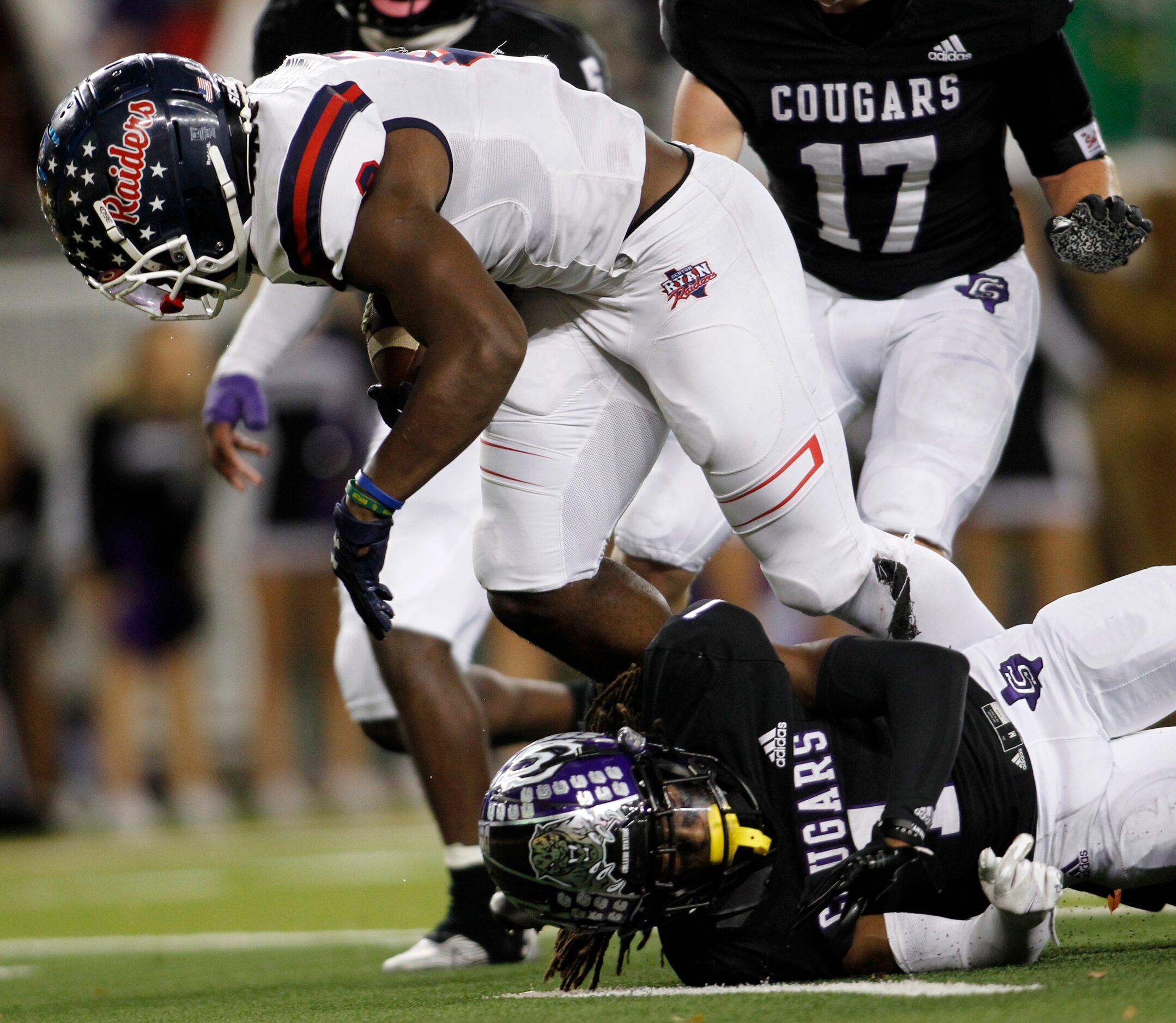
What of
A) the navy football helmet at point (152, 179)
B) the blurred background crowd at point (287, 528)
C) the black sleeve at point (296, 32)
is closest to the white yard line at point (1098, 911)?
the navy football helmet at point (152, 179)

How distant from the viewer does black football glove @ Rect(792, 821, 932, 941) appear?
97.3 inches

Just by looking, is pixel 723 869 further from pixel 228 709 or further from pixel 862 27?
pixel 228 709

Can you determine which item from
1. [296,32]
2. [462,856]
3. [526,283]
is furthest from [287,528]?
[526,283]

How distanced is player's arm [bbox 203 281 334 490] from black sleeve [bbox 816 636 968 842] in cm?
166

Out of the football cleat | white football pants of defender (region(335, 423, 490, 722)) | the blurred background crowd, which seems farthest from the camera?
the blurred background crowd

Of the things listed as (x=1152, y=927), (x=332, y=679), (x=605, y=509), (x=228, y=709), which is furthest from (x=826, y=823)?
(x=228, y=709)

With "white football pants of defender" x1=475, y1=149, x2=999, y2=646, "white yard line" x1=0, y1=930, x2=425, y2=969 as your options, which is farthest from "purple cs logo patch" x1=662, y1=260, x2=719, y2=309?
"white yard line" x1=0, y1=930, x2=425, y2=969

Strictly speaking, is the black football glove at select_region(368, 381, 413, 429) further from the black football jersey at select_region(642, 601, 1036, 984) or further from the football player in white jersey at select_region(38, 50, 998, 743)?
the black football jersey at select_region(642, 601, 1036, 984)

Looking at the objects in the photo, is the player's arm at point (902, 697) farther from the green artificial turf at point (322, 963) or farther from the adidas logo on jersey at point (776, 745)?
the green artificial turf at point (322, 963)

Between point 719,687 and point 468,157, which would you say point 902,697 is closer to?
point 719,687

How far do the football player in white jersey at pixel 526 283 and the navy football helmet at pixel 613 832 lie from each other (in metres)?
0.38

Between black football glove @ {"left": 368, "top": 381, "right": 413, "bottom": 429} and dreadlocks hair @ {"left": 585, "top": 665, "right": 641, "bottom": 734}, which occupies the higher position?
black football glove @ {"left": 368, "top": 381, "right": 413, "bottom": 429}

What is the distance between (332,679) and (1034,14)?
5.12 metres

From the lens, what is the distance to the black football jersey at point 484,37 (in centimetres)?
404
